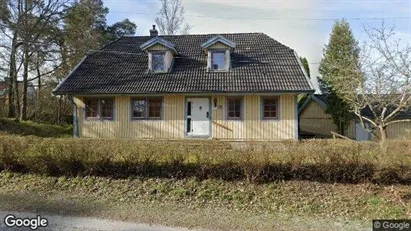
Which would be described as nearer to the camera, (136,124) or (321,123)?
(136,124)

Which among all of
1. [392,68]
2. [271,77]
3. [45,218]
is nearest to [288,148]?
[45,218]

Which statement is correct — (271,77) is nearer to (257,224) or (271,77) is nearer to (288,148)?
(288,148)

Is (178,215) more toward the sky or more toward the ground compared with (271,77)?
more toward the ground

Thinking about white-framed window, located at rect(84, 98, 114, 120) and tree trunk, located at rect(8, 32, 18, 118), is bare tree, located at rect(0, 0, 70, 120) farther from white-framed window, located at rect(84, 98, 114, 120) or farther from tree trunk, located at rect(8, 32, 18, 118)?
white-framed window, located at rect(84, 98, 114, 120)

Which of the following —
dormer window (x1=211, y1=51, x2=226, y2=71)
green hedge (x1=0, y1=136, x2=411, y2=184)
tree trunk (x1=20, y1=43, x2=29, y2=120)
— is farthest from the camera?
tree trunk (x1=20, y1=43, x2=29, y2=120)

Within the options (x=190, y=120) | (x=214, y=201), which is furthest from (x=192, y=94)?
(x=214, y=201)

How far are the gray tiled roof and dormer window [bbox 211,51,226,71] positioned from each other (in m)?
0.60

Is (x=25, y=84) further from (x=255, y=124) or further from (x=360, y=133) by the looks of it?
(x=360, y=133)

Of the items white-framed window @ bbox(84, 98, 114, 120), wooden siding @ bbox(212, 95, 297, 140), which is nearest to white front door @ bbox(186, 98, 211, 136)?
wooden siding @ bbox(212, 95, 297, 140)

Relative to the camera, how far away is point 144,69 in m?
19.7

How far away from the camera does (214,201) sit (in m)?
6.77

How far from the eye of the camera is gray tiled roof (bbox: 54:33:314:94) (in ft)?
58.5

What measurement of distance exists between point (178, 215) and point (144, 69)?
14773 millimetres

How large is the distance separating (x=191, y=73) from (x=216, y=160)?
39.9 ft
